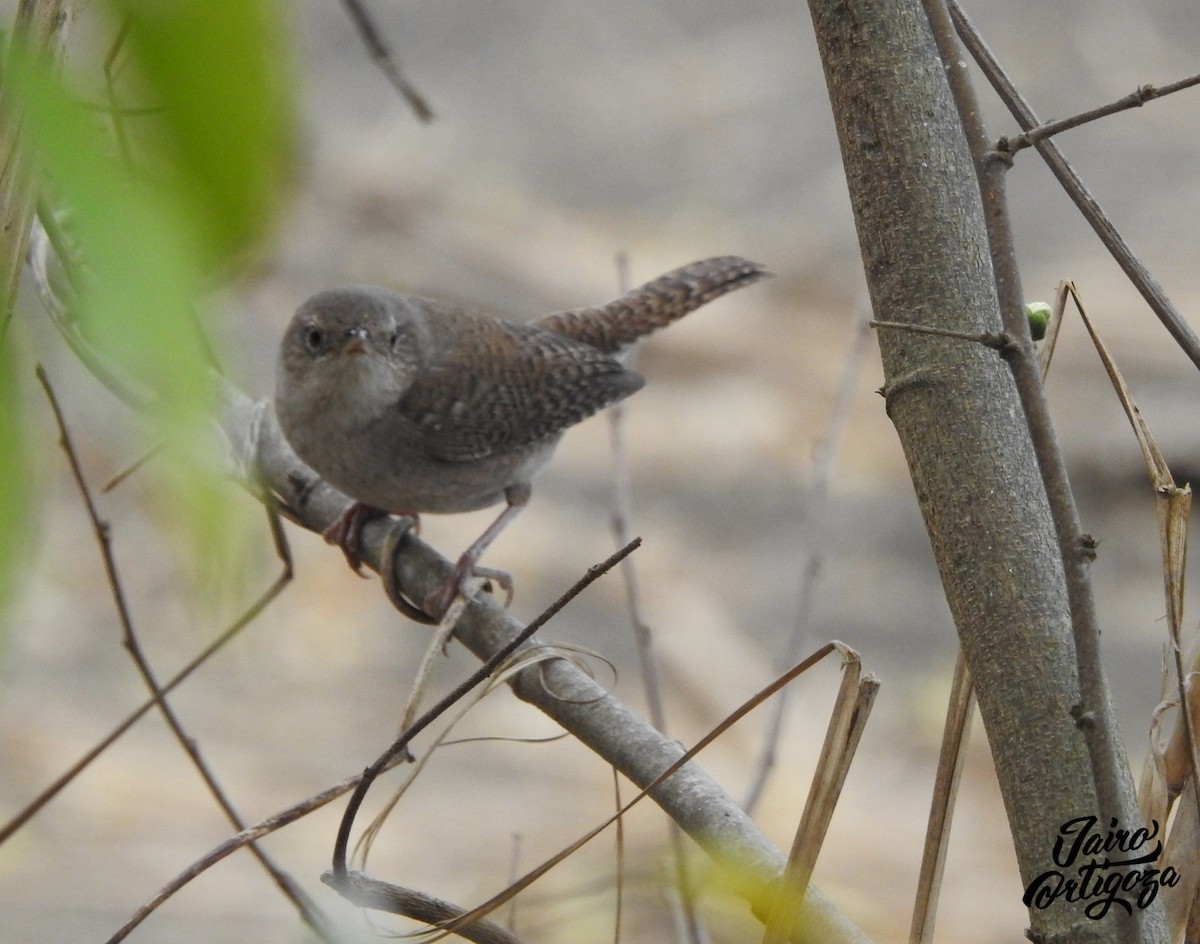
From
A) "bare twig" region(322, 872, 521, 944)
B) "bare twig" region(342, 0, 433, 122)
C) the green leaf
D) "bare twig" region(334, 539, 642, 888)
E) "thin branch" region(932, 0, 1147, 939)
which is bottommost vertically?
"bare twig" region(322, 872, 521, 944)

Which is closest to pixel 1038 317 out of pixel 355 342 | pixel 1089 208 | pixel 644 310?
pixel 1089 208

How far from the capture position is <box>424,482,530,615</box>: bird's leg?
7.24 feet

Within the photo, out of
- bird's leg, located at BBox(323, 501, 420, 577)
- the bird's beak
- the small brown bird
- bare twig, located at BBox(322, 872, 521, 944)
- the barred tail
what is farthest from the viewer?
the barred tail

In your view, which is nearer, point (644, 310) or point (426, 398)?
point (426, 398)

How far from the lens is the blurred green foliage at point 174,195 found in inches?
15.3

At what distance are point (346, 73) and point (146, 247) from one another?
9650 millimetres

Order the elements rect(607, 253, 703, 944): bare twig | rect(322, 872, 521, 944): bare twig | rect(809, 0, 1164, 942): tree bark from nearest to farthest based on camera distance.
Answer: rect(809, 0, 1164, 942): tree bark, rect(322, 872, 521, 944): bare twig, rect(607, 253, 703, 944): bare twig

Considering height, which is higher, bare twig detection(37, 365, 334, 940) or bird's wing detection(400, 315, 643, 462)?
bird's wing detection(400, 315, 643, 462)

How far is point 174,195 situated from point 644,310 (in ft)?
11.9

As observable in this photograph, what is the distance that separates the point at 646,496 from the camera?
768cm

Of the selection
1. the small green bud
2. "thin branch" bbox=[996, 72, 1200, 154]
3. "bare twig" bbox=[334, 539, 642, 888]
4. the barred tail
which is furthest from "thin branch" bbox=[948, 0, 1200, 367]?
the barred tail

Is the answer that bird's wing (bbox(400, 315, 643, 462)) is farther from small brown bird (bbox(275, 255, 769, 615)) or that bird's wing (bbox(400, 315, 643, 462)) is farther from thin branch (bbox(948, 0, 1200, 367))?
thin branch (bbox(948, 0, 1200, 367))

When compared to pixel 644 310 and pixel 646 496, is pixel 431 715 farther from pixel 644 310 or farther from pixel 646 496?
pixel 646 496

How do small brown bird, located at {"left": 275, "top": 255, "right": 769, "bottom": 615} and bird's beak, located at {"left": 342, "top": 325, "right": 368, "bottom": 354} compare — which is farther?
bird's beak, located at {"left": 342, "top": 325, "right": 368, "bottom": 354}
